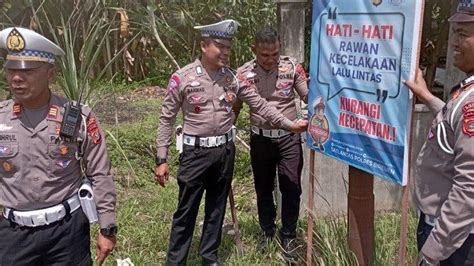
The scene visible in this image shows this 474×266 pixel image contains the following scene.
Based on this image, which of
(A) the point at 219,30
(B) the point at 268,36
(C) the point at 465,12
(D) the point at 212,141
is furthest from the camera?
(B) the point at 268,36

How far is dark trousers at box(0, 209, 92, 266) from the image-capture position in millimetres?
2781

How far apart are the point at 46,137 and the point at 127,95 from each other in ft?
22.8

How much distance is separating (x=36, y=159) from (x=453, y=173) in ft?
6.08

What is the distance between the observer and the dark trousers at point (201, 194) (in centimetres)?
400

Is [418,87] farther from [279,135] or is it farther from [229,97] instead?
[279,135]

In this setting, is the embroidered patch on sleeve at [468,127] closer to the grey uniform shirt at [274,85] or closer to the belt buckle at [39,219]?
the belt buckle at [39,219]

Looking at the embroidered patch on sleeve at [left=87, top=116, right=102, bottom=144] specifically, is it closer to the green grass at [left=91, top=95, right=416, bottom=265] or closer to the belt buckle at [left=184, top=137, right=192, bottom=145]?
the belt buckle at [left=184, top=137, right=192, bottom=145]

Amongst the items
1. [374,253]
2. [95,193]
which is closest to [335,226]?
[374,253]

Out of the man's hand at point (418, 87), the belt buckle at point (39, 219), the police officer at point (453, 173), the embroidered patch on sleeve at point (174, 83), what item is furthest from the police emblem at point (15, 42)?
the police officer at point (453, 173)

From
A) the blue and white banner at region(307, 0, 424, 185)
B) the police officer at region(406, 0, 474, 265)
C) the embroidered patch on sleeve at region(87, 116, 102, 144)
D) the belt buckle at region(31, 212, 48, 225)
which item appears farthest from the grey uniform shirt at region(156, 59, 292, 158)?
the police officer at region(406, 0, 474, 265)

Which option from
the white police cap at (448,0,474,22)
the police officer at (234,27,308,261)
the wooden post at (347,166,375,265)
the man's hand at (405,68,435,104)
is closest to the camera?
the white police cap at (448,0,474,22)

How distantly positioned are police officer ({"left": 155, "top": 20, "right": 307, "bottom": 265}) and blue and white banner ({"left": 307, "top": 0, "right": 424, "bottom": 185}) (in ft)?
2.16

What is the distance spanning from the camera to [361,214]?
3.24 meters

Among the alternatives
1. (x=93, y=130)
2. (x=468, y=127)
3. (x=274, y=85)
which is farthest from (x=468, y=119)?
(x=274, y=85)
